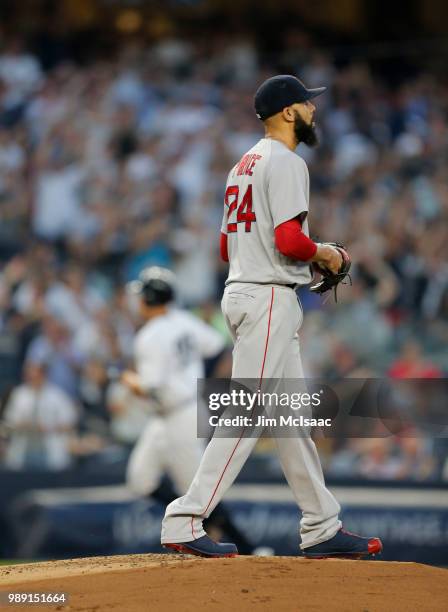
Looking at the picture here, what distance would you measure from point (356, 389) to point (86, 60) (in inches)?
336

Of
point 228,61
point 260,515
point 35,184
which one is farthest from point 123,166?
point 260,515

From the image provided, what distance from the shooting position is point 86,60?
15109mm

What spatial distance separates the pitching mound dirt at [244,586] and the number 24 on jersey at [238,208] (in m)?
1.50

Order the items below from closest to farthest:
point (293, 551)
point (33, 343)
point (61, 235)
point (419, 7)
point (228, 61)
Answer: point (293, 551)
point (33, 343)
point (61, 235)
point (228, 61)
point (419, 7)

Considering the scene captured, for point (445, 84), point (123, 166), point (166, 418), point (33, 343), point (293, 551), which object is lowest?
point (293, 551)

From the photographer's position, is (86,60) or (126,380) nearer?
(126,380)

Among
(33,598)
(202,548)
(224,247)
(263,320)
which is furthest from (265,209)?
(33,598)

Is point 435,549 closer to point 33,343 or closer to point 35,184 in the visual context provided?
point 33,343

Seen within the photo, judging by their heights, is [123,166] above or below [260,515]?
above

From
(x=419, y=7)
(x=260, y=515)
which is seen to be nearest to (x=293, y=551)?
(x=260, y=515)

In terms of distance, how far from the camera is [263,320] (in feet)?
16.1

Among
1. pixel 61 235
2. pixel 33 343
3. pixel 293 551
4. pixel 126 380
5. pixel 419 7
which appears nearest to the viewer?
pixel 126 380

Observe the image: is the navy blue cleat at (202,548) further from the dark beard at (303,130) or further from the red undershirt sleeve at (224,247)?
the dark beard at (303,130)

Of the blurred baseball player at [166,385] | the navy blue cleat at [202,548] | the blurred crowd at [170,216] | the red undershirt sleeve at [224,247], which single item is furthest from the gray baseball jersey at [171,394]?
the navy blue cleat at [202,548]
